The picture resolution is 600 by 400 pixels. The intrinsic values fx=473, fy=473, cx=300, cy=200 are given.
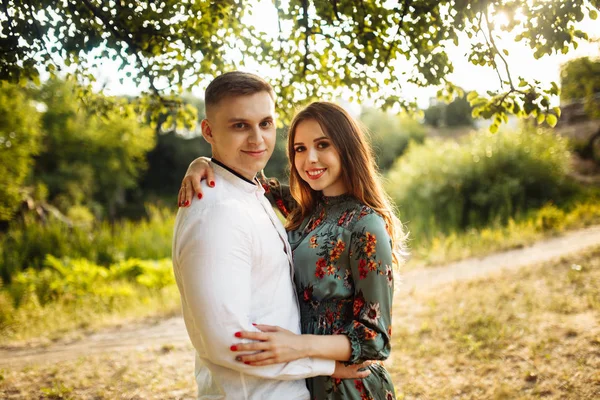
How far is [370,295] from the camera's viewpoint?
6.76 feet

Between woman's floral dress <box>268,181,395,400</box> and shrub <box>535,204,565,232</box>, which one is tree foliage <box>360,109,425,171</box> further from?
woman's floral dress <box>268,181,395,400</box>

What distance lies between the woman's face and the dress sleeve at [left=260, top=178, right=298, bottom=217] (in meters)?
0.59

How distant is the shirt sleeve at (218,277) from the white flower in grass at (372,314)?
0.45 meters

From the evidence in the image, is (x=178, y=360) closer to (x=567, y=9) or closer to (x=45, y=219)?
(x=567, y=9)

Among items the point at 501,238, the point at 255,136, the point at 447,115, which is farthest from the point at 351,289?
the point at 447,115

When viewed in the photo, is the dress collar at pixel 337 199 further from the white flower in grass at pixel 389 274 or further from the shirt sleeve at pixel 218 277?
the shirt sleeve at pixel 218 277

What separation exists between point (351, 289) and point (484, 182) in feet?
36.6

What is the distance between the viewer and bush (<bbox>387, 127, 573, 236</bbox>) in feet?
38.8

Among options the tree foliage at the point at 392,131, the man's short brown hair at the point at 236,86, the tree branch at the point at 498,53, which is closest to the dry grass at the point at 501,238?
the tree branch at the point at 498,53

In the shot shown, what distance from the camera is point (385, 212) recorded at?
93.7 inches

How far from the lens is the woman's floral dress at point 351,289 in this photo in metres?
2.05

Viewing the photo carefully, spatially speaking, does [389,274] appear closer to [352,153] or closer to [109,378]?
[352,153]

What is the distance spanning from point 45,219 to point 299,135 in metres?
13.1

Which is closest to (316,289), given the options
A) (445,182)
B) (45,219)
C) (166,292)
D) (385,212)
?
(385,212)
